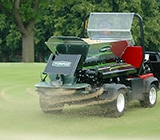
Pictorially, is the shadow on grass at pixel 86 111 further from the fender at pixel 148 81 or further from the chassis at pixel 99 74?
the fender at pixel 148 81

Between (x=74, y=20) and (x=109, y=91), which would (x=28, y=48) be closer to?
(x=74, y=20)

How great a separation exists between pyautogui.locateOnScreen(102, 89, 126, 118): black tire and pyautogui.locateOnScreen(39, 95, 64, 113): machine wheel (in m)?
0.87

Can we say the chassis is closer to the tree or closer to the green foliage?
the tree

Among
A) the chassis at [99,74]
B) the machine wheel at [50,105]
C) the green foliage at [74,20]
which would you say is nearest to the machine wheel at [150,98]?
the chassis at [99,74]

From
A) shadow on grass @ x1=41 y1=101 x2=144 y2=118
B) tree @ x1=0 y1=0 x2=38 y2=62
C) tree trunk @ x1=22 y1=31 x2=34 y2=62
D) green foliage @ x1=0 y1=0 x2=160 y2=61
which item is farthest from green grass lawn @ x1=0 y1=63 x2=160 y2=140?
green foliage @ x1=0 y1=0 x2=160 y2=61

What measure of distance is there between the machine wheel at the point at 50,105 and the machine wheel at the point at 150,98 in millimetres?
1776

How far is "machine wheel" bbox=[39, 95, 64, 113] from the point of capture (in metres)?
8.93

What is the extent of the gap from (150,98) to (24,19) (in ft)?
75.8

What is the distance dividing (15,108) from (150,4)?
125 ft

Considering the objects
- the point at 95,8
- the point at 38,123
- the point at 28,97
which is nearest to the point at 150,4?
the point at 95,8

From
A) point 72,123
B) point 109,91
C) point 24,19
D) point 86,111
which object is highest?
point 109,91

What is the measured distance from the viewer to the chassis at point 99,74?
8672 mm

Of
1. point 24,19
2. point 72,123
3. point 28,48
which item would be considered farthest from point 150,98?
point 24,19

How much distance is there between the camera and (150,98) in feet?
33.0
